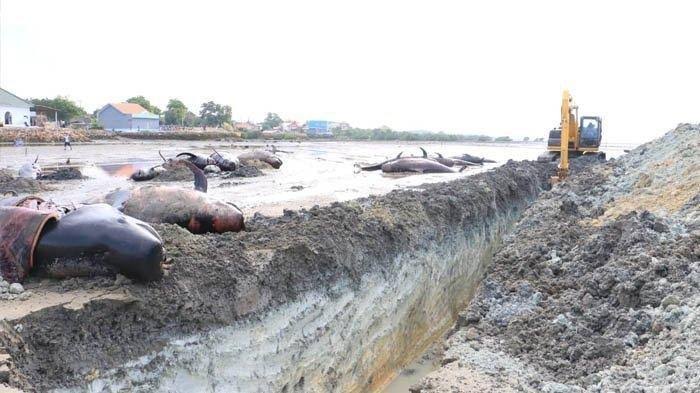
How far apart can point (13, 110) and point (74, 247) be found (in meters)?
62.2

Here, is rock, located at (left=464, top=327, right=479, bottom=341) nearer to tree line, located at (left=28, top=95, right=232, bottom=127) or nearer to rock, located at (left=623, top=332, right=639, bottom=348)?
rock, located at (left=623, top=332, right=639, bottom=348)

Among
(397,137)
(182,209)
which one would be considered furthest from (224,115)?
(182,209)

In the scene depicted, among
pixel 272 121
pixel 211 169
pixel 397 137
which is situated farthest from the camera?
pixel 272 121

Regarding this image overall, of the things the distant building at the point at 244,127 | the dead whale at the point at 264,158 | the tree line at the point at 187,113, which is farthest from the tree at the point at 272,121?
the dead whale at the point at 264,158

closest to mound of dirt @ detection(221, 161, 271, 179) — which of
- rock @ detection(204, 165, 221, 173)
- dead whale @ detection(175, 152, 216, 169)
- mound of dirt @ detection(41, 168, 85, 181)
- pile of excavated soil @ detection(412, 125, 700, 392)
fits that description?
rock @ detection(204, 165, 221, 173)

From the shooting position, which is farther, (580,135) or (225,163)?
(580,135)

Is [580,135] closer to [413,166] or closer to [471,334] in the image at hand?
[413,166]

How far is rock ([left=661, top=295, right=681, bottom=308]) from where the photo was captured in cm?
605

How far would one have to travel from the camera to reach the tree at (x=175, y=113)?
92869 mm

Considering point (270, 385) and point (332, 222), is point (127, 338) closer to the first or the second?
point (270, 385)

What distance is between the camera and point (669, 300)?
6.10 metres

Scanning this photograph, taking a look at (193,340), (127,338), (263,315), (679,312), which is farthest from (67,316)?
(679,312)

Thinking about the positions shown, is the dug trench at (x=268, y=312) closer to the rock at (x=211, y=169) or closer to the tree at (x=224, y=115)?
the rock at (x=211, y=169)

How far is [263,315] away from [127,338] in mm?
1764
